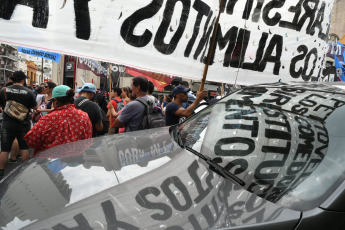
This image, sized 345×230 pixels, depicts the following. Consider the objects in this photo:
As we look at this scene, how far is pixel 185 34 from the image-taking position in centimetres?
324

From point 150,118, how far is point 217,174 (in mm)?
2299

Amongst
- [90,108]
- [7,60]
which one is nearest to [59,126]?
[90,108]

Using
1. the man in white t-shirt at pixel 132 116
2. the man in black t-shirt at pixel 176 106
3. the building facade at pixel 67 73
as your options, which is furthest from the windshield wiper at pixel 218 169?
the building facade at pixel 67 73

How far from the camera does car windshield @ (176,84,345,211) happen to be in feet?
5.17

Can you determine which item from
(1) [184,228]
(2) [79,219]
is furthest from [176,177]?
(2) [79,219]

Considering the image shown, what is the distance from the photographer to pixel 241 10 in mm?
3580

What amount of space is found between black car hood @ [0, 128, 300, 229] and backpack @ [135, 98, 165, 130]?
1679 millimetres

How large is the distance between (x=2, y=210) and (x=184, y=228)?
0.92 m

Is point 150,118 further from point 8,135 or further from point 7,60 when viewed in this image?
point 7,60

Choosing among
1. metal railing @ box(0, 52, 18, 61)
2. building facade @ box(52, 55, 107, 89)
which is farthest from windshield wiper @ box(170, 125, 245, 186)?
metal railing @ box(0, 52, 18, 61)

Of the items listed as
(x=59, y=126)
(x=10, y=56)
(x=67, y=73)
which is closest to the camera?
(x=59, y=126)

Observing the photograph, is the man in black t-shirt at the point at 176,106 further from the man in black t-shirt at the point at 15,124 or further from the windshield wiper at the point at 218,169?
the man in black t-shirt at the point at 15,124

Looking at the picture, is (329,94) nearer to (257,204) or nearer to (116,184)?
(257,204)

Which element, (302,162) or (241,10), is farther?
(241,10)
